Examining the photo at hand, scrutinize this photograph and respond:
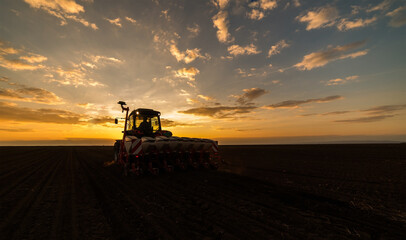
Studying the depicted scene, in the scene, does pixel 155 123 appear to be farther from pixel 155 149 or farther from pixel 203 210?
pixel 203 210

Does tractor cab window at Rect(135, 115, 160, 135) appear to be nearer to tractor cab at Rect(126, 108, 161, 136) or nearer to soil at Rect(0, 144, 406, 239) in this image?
tractor cab at Rect(126, 108, 161, 136)

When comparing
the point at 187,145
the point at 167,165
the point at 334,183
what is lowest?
the point at 334,183

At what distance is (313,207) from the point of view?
4477 millimetres

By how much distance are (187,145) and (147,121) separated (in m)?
3.72

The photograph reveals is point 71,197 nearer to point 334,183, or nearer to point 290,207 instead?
point 290,207

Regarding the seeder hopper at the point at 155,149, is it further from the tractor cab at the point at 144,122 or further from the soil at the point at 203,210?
the soil at the point at 203,210

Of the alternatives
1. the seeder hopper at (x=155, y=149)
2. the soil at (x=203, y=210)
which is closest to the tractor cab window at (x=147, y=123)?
the seeder hopper at (x=155, y=149)

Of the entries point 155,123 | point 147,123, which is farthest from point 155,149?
point 155,123

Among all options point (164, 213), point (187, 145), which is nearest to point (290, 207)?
point (164, 213)

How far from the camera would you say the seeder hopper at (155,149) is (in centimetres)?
822

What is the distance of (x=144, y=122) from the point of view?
36.7ft

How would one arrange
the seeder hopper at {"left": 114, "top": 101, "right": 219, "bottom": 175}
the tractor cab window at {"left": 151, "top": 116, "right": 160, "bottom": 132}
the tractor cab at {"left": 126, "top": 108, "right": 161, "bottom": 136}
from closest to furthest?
the seeder hopper at {"left": 114, "top": 101, "right": 219, "bottom": 175}
the tractor cab at {"left": 126, "top": 108, "right": 161, "bottom": 136}
the tractor cab window at {"left": 151, "top": 116, "right": 160, "bottom": 132}

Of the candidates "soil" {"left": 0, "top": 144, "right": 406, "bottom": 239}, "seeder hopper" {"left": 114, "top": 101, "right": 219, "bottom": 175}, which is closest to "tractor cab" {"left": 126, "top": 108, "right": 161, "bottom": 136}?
"seeder hopper" {"left": 114, "top": 101, "right": 219, "bottom": 175}

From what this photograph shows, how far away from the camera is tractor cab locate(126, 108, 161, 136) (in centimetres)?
1101
